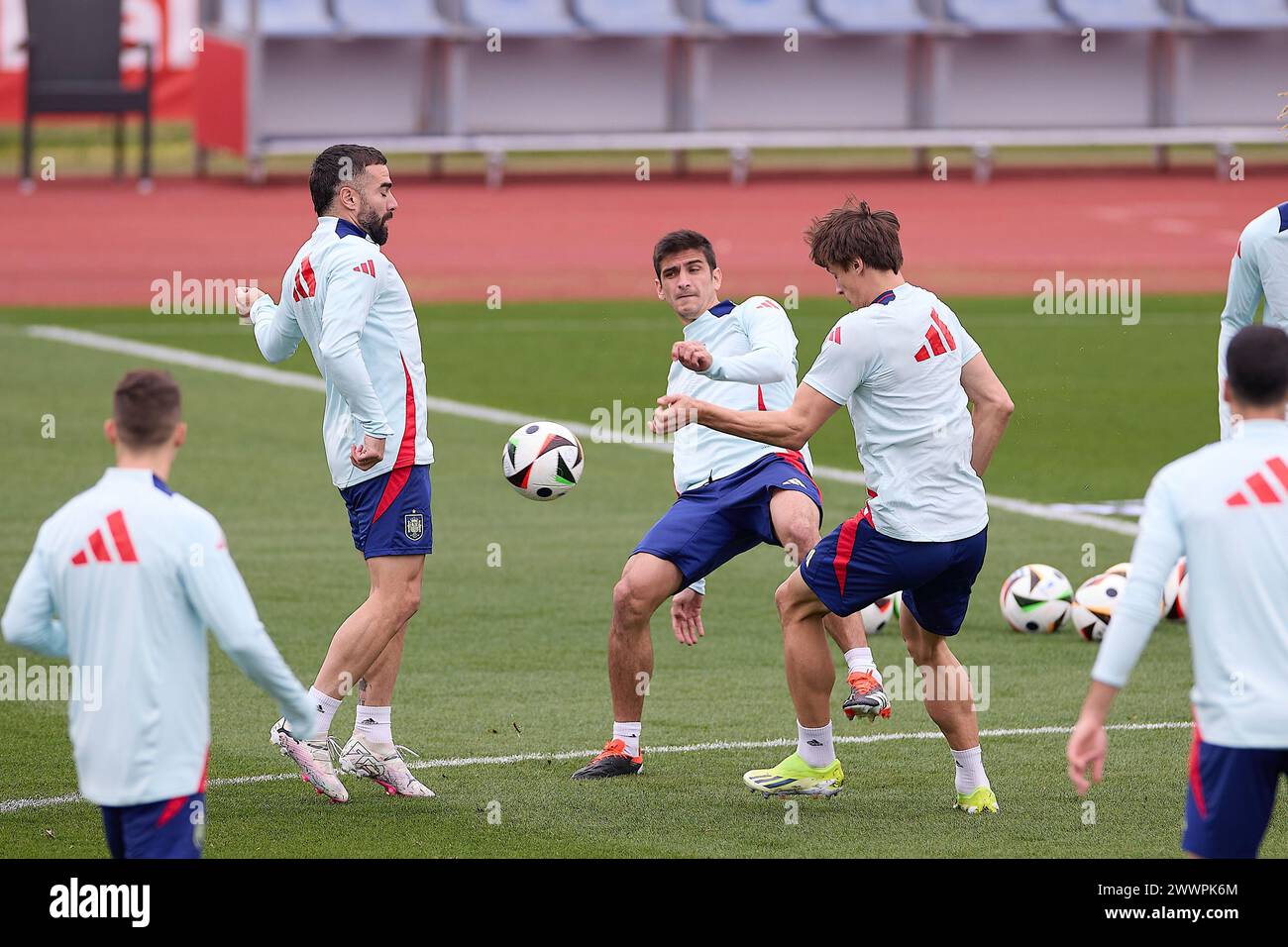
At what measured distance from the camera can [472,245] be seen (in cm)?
2856

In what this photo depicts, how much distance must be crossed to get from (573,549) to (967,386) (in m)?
5.72

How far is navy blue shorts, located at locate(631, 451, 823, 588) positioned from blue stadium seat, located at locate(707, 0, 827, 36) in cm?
2736

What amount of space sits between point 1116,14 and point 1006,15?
1932 mm

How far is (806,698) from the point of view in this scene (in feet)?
26.1

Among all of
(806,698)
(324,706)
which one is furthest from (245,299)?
A: (806,698)

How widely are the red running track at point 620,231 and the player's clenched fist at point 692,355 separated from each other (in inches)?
685

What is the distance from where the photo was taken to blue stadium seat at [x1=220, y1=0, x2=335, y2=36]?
109 ft

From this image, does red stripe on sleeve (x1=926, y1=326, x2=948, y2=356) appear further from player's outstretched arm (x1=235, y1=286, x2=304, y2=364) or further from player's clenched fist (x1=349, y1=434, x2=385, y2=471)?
player's outstretched arm (x1=235, y1=286, x2=304, y2=364)

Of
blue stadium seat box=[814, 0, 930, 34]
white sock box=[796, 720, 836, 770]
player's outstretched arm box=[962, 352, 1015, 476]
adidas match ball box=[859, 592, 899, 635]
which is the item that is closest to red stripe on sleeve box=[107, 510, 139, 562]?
white sock box=[796, 720, 836, 770]

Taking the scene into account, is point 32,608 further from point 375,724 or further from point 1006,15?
point 1006,15

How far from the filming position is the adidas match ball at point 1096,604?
10.7 m

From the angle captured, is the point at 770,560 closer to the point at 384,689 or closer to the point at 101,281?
the point at 384,689
